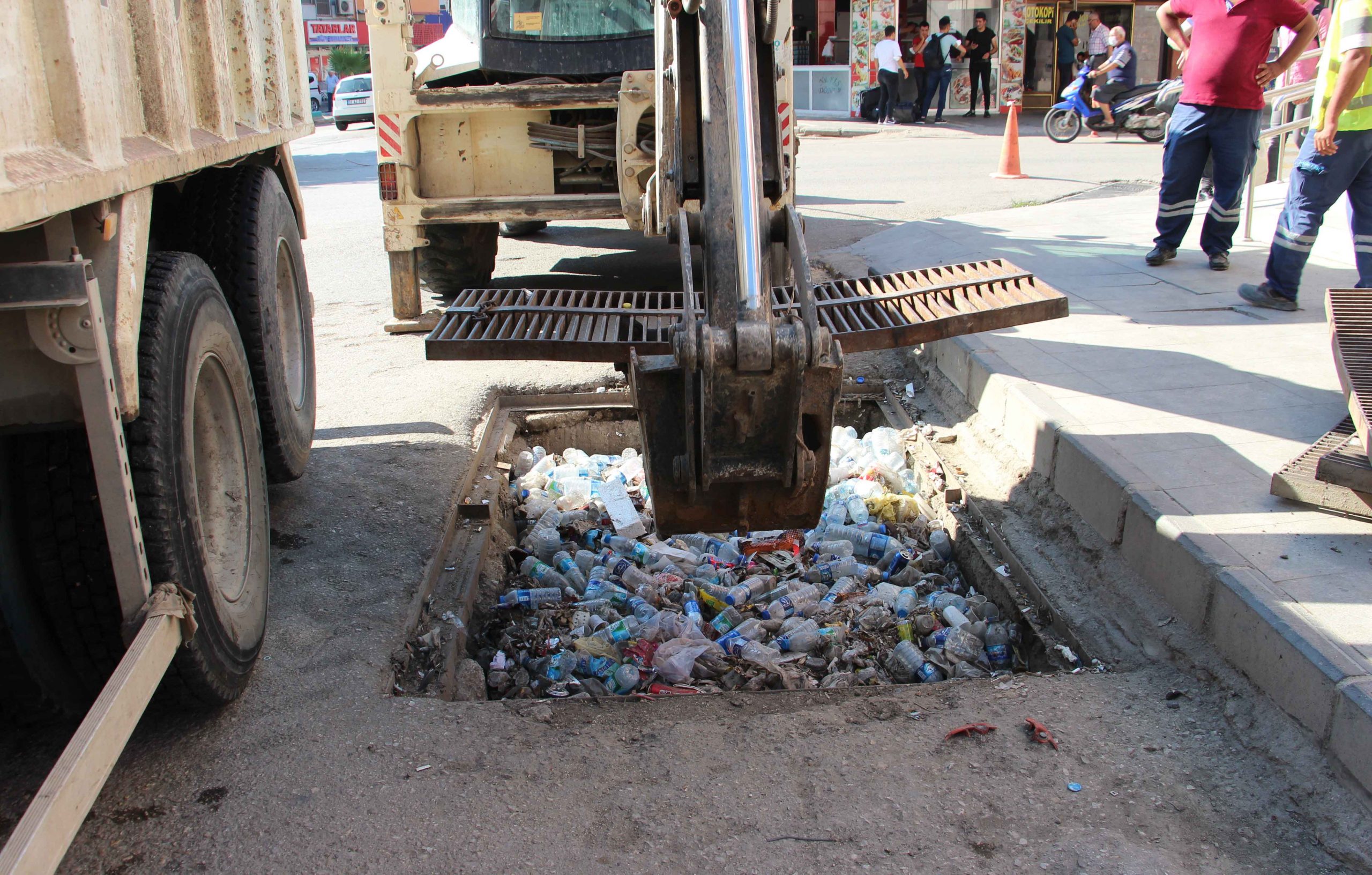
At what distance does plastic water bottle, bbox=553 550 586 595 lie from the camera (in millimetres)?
4145

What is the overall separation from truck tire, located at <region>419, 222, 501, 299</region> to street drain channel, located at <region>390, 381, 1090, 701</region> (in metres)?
2.24

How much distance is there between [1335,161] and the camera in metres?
5.33

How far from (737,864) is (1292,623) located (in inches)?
60.3

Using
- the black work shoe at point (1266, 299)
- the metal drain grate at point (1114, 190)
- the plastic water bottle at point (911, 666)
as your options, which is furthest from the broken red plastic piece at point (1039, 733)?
the metal drain grate at point (1114, 190)

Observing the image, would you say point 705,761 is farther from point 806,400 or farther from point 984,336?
point 984,336

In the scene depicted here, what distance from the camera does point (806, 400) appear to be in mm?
2525

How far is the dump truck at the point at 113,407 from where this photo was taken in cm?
191

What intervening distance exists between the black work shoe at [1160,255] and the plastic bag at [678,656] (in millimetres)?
4733

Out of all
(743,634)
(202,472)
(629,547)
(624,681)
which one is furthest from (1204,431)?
(202,472)

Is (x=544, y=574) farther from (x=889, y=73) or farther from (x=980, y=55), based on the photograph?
(x=980, y=55)

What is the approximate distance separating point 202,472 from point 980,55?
20.5 m

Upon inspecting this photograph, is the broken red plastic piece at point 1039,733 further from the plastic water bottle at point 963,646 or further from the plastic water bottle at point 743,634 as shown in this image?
the plastic water bottle at point 743,634

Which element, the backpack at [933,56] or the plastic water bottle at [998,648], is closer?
the plastic water bottle at [998,648]

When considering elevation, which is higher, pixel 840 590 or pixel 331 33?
pixel 331 33
